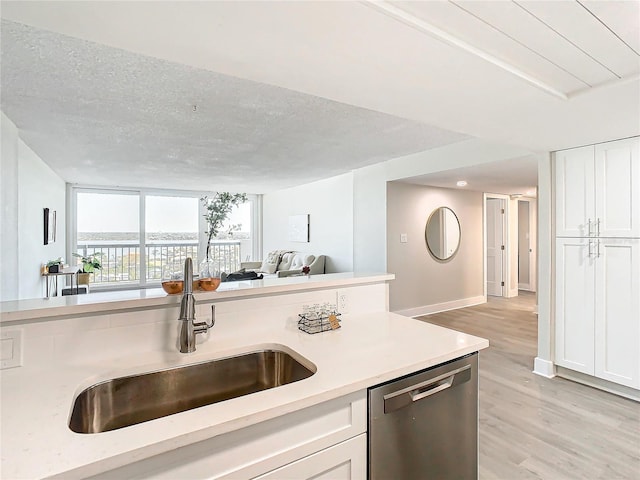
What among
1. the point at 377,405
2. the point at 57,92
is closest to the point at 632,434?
the point at 377,405

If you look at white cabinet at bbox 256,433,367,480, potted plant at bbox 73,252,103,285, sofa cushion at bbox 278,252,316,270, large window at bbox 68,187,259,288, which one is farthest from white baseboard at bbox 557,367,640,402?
potted plant at bbox 73,252,103,285

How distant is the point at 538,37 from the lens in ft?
4.45

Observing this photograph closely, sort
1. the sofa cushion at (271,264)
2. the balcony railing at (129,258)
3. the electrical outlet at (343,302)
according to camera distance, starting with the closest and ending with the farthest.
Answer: the electrical outlet at (343,302) → the sofa cushion at (271,264) → the balcony railing at (129,258)

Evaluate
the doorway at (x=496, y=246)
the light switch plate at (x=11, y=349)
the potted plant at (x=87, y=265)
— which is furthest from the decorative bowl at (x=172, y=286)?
the doorway at (x=496, y=246)

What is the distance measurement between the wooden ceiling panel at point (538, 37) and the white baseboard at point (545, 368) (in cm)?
244

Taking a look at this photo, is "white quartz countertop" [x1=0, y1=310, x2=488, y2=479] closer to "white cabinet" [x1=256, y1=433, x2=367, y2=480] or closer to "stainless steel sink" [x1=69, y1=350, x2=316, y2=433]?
"stainless steel sink" [x1=69, y1=350, x2=316, y2=433]

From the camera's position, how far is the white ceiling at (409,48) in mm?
1129

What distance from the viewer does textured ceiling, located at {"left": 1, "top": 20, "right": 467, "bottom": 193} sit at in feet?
6.89

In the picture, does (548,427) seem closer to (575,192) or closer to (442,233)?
(575,192)

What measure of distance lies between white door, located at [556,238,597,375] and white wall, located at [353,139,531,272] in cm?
113

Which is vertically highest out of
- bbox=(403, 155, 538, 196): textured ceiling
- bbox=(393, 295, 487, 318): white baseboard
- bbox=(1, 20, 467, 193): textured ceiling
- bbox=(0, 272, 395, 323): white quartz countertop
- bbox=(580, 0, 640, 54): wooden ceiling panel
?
bbox=(1, 20, 467, 193): textured ceiling

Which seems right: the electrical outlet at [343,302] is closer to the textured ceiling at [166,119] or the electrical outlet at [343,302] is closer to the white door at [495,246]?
the textured ceiling at [166,119]

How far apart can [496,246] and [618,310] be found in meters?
4.35

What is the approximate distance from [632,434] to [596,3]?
2550 millimetres
